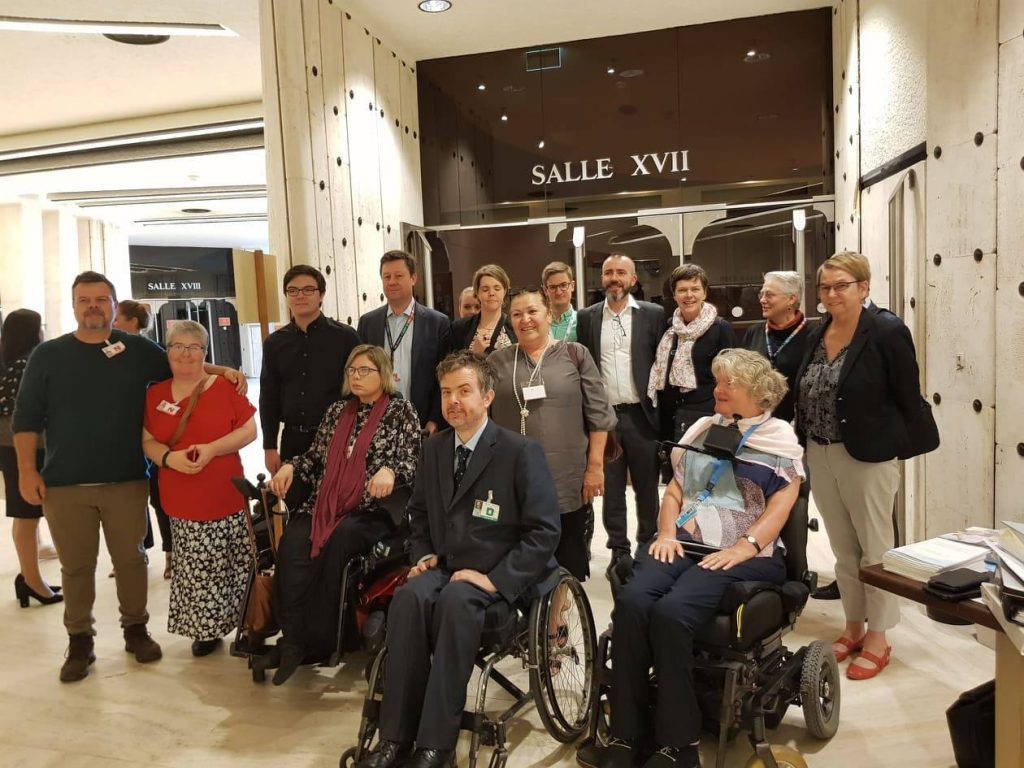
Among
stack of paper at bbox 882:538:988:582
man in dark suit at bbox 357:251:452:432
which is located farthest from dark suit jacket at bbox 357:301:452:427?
stack of paper at bbox 882:538:988:582

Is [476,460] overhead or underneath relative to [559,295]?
underneath

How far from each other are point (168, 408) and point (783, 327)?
9.26 ft

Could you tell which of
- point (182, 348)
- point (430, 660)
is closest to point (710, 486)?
point (430, 660)

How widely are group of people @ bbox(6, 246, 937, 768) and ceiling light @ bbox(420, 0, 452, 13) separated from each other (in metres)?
2.30

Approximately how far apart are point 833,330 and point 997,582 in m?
1.51

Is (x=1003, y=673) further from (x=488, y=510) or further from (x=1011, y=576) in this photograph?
(x=488, y=510)

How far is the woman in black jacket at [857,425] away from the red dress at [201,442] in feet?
7.92

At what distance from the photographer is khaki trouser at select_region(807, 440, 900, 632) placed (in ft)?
9.55

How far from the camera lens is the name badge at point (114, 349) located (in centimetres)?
323

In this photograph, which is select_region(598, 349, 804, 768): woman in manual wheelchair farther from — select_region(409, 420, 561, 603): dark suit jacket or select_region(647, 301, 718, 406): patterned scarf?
select_region(647, 301, 718, 406): patterned scarf

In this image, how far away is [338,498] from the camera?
3.05 metres

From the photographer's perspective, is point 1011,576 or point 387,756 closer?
point 1011,576

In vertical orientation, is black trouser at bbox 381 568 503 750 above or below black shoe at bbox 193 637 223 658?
above

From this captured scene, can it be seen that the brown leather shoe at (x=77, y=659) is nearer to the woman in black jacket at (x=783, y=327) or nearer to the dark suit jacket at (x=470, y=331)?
the dark suit jacket at (x=470, y=331)
